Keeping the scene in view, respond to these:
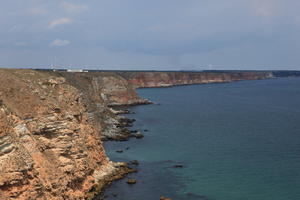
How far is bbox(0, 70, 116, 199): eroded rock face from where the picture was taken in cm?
3059

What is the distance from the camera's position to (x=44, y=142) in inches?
1510

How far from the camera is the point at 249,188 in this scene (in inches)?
1796

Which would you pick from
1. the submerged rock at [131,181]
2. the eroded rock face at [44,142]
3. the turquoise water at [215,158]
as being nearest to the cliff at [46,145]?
the eroded rock face at [44,142]

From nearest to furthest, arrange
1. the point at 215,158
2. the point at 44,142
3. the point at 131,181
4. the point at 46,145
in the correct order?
the point at 44,142 → the point at 46,145 → the point at 131,181 → the point at 215,158

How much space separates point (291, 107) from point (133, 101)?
66.5 metres

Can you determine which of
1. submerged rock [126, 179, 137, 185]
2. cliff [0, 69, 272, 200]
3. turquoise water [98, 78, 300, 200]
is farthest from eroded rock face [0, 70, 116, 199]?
turquoise water [98, 78, 300, 200]

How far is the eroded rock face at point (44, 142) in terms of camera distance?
3059 centimetres

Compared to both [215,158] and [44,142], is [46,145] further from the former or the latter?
[215,158]

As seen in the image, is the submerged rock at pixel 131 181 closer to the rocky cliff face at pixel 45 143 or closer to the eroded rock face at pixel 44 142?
the rocky cliff face at pixel 45 143

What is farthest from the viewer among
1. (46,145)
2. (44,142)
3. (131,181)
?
(131,181)

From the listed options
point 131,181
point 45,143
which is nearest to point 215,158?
point 131,181

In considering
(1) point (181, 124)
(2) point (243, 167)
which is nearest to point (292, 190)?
(2) point (243, 167)

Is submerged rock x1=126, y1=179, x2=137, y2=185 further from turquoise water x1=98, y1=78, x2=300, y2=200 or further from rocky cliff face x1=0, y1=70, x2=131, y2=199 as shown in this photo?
rocky cliff face x1=0, y1=70, x2=131, y2=199

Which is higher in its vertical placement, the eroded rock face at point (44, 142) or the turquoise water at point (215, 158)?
the eroded rock face at point (44, 142)
